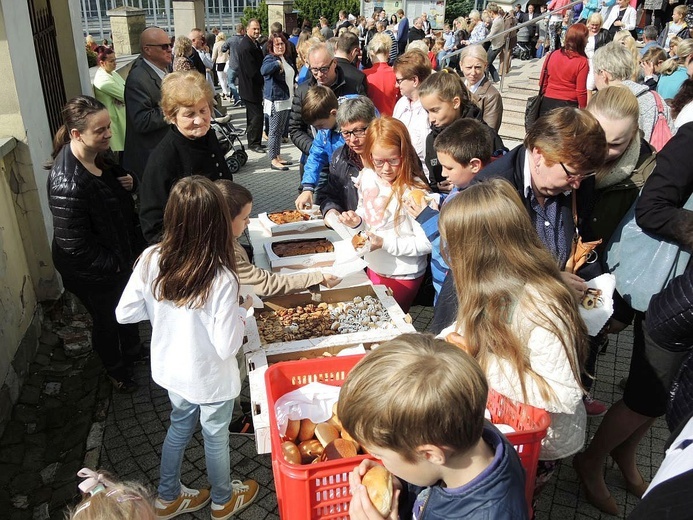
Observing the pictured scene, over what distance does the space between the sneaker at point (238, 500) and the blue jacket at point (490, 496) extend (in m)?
1.67

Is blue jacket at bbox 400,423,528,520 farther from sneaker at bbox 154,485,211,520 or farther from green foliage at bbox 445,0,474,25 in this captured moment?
green foliage at bbox 445,0,474,25

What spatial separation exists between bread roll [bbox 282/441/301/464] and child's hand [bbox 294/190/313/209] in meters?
2.56

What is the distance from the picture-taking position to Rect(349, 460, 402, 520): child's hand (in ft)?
5.20

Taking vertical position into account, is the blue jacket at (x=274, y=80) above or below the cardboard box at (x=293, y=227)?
above

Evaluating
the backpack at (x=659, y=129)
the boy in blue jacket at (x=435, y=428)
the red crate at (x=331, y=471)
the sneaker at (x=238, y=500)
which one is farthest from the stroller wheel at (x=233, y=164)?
the boy in blue jacket at (x=435, y=428)

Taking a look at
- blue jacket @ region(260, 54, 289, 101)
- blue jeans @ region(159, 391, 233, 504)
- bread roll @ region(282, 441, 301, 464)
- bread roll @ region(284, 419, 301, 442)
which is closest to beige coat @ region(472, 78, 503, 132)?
blue jeans @ region(159, 391, 233, 504)

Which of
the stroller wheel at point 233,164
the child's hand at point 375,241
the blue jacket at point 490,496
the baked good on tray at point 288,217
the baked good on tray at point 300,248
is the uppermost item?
the blue jacket at point 490,496

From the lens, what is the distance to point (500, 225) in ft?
6.46

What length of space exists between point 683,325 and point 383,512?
56.8 inches

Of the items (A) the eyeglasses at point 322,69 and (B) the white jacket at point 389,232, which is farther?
(A) the eyeglasses at point 322,69

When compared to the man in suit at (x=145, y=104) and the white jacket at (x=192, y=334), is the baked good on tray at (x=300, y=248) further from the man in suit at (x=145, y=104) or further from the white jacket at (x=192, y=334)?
the man in suit at (x=145, y=104)

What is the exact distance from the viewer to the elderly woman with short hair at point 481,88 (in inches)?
206

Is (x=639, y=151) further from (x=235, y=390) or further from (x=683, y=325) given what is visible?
(x=235, y=390)

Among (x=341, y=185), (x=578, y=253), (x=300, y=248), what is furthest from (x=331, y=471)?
(x=341, y=185)
